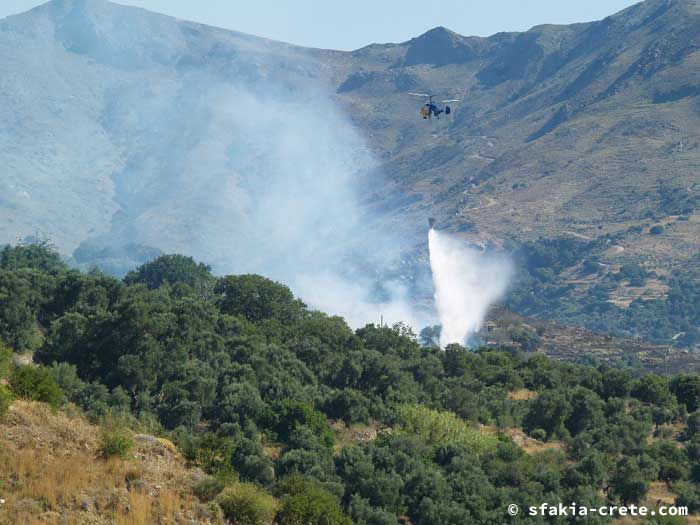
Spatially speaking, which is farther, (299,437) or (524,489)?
(299,437)

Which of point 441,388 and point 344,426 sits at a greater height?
point 441,388

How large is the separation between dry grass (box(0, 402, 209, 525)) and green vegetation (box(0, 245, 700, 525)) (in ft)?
2.56

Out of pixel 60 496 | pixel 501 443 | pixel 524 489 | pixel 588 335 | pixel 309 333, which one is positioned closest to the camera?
pixel 60 496

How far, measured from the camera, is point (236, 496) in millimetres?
27203

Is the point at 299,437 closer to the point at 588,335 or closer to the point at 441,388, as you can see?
the point at 441,388

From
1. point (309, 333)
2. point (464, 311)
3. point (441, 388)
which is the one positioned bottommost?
point (441, 388)

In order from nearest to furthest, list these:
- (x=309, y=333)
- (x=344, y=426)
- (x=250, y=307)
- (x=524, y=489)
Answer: (x=524, y=489), (x=344, y=426), (x=309, y=333), (x=250, y=307)

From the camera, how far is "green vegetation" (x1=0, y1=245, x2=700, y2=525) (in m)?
40.2

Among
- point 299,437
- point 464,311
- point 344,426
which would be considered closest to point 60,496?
point 299,437

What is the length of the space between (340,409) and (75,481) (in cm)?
3400

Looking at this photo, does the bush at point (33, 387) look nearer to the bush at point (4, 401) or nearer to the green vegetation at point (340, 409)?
the green vegetation at point (340, 409)

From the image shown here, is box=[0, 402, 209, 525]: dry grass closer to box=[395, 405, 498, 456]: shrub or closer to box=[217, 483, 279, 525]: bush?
box=[217, 483, 279, 525]: bush

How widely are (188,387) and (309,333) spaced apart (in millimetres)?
24565

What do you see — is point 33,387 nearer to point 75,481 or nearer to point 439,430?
point 75,481
